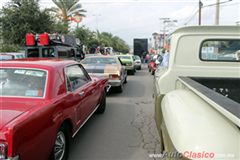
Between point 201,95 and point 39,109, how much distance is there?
183cm

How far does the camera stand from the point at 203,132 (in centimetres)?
194

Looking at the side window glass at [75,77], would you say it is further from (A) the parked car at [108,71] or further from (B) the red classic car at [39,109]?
Answer: (A) the parked car at [108,71]

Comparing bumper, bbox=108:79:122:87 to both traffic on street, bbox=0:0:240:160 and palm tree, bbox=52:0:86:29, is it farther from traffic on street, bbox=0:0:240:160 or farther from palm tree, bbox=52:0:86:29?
palm tree, bbox=52:0:86:29

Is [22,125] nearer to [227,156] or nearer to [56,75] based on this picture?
[56,75]

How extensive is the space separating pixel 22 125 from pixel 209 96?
1.84 m

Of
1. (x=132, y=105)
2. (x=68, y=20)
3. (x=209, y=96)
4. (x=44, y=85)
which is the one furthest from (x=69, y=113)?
(x=68, y=20)

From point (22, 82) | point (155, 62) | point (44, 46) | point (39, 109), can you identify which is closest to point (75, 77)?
point (22, 82)

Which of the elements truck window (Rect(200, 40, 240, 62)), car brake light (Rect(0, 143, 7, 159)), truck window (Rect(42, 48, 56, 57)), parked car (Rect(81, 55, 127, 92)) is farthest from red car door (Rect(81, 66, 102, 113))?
truck window (Rect(42, 48, 56, 57))

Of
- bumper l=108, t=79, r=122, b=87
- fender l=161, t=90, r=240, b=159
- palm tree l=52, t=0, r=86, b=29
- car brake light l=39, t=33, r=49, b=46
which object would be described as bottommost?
bumper l=108, t=79, r=122, b=87

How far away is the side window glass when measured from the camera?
4.61 m

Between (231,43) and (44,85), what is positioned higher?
(231,43)

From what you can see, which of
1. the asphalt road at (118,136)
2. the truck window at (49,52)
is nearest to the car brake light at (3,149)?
the asphalt road at (118,136)

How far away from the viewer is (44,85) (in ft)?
A: 12.8

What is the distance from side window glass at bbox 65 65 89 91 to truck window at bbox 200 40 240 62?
2.19 metres
